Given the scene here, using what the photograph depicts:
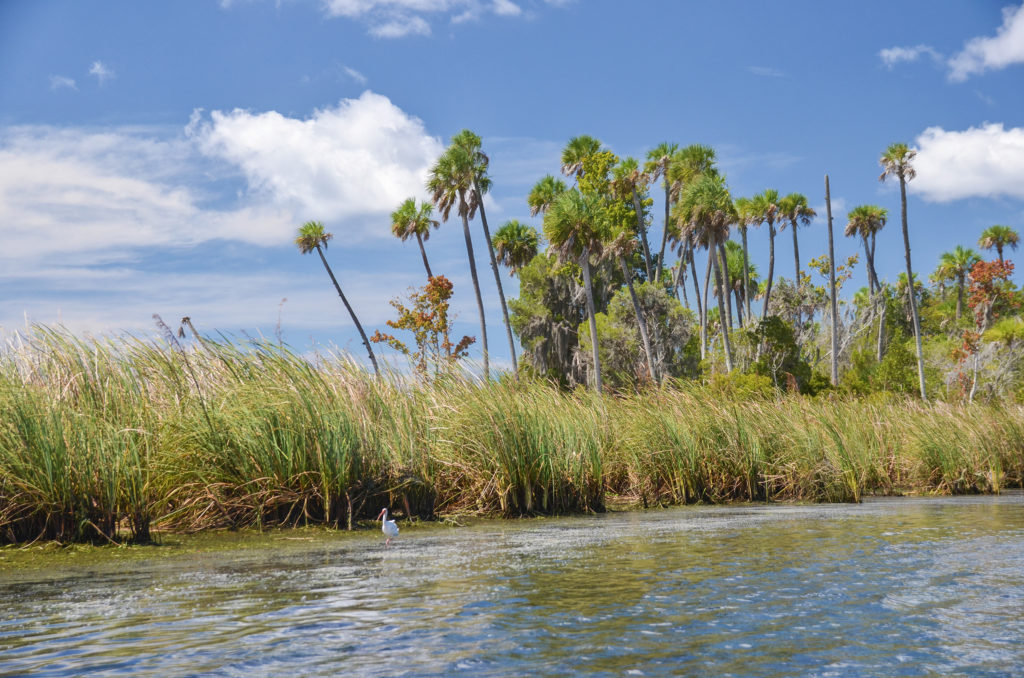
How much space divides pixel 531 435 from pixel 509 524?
1302 mm

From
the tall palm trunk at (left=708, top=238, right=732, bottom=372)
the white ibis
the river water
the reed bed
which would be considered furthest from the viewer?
the tall palm trunk at (left=708, top=238, right=732, bottom=372)

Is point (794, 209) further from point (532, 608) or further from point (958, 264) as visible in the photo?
point (532, 608)

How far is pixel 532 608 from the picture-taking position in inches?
242

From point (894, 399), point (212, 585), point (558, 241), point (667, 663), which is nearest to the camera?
point (667, 663)

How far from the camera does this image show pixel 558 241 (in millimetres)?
42094

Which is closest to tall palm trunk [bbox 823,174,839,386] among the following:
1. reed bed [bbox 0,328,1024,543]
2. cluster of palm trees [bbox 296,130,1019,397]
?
cluster of palm trees [bbox 296,130,1019,397]

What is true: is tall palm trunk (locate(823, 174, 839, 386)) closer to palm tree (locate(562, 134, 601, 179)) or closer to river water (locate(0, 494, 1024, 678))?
palm tree (locate(562, 134, 601, 179))

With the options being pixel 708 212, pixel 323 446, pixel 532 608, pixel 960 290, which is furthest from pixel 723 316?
pixel 532 608

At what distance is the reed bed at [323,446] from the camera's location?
28.9 feet

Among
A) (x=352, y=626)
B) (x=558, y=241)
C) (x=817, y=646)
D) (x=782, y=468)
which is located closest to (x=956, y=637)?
(x=817, y=646)

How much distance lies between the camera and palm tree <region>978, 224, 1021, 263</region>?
70000 mm

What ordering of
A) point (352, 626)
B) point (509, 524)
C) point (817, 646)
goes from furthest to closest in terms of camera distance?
point (509, 524)
point (352, 626)
point (817, 646)

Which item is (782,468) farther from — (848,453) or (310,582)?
(310,582)

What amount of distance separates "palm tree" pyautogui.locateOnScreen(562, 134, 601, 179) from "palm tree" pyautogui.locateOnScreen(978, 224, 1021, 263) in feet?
115
